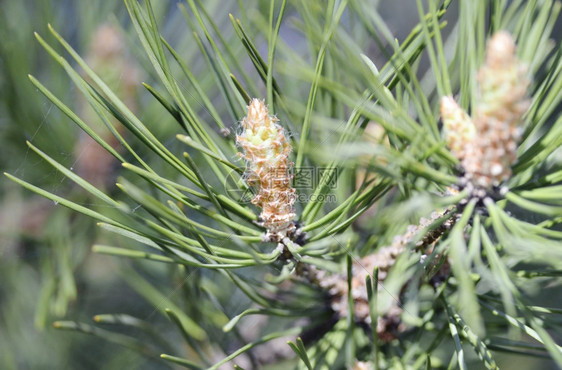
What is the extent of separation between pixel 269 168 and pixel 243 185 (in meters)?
0.05

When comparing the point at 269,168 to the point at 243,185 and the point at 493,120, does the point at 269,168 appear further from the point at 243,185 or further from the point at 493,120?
the point at 493,120

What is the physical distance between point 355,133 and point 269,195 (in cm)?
8

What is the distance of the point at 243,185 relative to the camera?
41 centimetres

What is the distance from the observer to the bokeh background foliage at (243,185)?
1.08ft

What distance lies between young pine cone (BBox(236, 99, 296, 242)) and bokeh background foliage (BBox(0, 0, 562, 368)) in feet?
0.05

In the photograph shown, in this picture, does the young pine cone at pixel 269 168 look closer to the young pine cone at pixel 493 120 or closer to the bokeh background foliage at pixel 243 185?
the bokeh background foliage at pixel 243 185

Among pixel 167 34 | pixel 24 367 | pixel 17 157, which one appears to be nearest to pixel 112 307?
pixel 24 367

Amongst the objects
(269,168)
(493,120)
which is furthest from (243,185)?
(493,120)

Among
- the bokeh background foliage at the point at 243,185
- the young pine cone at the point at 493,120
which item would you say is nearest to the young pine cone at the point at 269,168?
the bokeh background foliage at the point at 243,185

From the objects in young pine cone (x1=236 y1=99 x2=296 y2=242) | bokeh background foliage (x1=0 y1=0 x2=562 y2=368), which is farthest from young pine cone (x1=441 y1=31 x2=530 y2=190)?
young pine cone (x1=236 y1=99 x2=296 y2=242)

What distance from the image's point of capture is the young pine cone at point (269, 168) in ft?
1.19

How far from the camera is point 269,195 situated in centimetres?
39

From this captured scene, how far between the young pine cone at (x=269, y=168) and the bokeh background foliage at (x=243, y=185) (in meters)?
0.02

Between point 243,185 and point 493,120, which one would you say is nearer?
point 493,120
